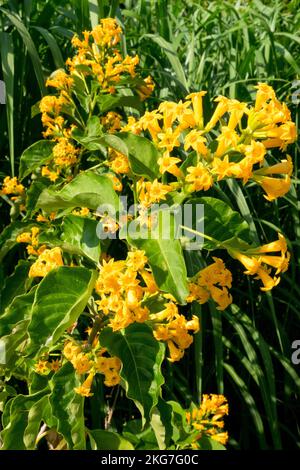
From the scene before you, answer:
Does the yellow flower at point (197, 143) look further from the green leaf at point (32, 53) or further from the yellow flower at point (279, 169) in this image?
the green leaf at point (32, 53)

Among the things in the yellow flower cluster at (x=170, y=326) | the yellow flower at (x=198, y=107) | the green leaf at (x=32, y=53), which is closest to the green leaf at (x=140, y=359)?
the yellow flower cluster at (x=170, y=326)

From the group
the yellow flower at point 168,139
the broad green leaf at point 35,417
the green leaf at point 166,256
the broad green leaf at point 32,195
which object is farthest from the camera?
the broad green leaf at point 32,195

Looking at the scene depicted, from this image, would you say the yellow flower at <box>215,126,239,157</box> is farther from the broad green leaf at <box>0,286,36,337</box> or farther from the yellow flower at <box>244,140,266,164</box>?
the broad green leaf at <box>0,286,36,337</box>

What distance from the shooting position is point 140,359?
45.4 inches

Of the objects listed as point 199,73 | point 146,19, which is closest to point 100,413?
point 199,73

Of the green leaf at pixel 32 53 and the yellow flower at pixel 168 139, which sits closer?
the yellow flower at pixel 168 139

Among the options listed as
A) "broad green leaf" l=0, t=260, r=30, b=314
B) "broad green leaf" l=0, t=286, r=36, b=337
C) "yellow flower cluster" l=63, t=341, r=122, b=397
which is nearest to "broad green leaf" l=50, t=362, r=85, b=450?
"yellow flower cluster" l=63, t=341, r=122, b=397

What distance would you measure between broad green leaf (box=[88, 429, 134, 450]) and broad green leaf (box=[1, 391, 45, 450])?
15 centimetres

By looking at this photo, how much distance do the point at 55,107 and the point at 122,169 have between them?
1.26 ft

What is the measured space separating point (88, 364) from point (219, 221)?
0.34 m

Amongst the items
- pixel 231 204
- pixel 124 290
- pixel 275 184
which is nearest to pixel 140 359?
pixel 124 290

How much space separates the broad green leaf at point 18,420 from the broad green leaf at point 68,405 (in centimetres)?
11

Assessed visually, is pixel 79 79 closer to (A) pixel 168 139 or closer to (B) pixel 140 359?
(A) pixel 168 139

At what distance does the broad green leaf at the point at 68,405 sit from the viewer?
1143 millimetres
